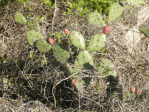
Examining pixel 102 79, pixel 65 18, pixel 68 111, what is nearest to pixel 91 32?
pixel 65 18

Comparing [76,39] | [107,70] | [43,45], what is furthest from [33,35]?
[107,70]

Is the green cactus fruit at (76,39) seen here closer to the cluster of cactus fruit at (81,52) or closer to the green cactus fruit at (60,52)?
the cluster of cactus fruit at (81,52)

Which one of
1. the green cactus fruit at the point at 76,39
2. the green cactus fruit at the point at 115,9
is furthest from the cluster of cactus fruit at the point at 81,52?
the green cactus fruit at the point at 115,9

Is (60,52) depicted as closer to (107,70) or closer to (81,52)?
(81,52)

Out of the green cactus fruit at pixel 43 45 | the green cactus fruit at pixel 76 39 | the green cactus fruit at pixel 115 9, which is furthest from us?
the green cactus fruit at pixel 115 9

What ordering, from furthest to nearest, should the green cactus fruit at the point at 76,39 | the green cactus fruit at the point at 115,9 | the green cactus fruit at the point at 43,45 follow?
the green cactus fruit at the point at 115,9 → the green cactus fruit at the point at 43,45 → the green cactus fruit at the point at 76,39

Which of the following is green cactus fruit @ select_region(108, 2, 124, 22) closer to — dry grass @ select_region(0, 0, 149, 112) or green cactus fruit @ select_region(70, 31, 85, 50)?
dry grass @ select_region(0, 0, 149, 112)

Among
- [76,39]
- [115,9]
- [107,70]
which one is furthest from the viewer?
[115,9]

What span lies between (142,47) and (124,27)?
437 mm

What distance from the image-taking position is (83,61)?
1.46 m

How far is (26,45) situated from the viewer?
2.06 metres

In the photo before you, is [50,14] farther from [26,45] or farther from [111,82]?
[111,82]

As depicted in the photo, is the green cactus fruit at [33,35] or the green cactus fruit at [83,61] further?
the green cactus fruit at [33,35]

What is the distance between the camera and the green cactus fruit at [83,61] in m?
1.46
